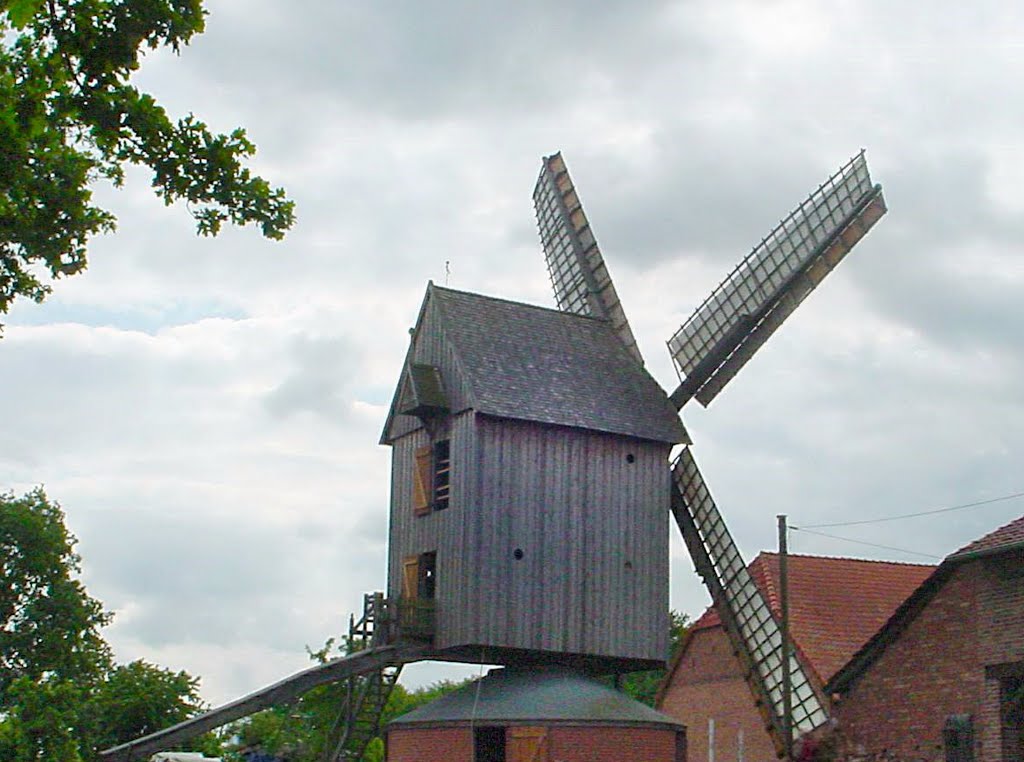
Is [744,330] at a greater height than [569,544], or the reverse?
[744,330]

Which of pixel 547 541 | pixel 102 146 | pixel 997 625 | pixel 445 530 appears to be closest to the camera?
pixel 102 146

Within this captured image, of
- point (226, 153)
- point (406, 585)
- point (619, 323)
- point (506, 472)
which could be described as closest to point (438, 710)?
point (406, 585)

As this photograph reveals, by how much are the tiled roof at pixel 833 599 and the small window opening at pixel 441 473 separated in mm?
7353

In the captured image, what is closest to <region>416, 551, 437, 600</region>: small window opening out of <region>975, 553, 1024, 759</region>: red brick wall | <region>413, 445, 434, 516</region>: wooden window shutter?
<region>413, 445, 434, 516</region>: wooden window shutter

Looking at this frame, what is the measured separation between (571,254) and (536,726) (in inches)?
499

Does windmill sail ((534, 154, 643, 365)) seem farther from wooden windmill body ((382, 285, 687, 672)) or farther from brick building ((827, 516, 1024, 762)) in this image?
brick building ((827, 516, 1024, 762))

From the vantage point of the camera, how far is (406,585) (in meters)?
27.7

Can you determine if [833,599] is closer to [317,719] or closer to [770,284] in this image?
[770,284]

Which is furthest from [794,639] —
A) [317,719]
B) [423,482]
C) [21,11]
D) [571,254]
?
[21,11]

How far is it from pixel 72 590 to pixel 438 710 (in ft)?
62.0

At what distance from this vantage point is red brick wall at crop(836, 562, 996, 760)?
870 inches

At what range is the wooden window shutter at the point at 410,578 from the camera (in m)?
27.5

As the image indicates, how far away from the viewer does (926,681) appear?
22.8 metres

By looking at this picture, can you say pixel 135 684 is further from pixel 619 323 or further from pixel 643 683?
pixel 643 683
